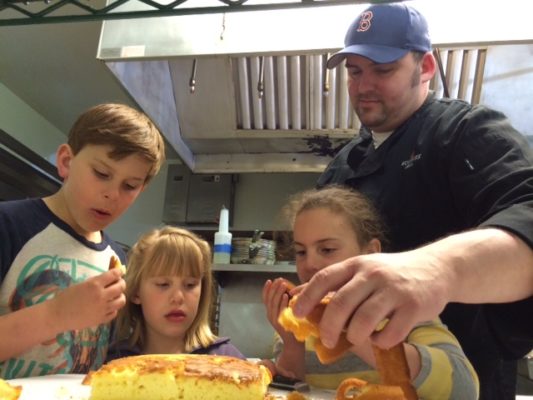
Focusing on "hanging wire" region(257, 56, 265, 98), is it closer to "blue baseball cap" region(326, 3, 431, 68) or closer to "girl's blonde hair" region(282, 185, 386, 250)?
"blue baseball cap" region(326, 3, 431, 68)

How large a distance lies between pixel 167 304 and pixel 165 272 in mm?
109

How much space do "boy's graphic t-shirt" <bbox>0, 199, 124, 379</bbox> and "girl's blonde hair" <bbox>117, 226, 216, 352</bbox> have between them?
0.61 feet

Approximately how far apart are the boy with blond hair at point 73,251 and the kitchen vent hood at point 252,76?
0.40 metres

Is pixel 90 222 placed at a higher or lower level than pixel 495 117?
A: lower

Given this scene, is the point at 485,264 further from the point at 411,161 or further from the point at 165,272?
the point at 165,272

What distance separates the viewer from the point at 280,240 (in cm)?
272

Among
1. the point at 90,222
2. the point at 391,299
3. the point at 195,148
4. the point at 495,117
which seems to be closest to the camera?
the point at 391,299

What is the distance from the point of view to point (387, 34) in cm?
125

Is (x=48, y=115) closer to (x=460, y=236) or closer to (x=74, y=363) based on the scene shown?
(x=74, y=363)

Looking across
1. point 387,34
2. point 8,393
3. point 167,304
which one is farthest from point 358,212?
point 8,393

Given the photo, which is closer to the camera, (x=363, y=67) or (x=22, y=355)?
(x=22, y=355)

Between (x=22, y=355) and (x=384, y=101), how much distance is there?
3.68ft

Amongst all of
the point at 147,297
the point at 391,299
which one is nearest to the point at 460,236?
the point at 391,299

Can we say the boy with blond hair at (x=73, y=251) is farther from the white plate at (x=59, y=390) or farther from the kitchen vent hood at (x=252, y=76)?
the kitchen vent hood at (x=252, y=76)
